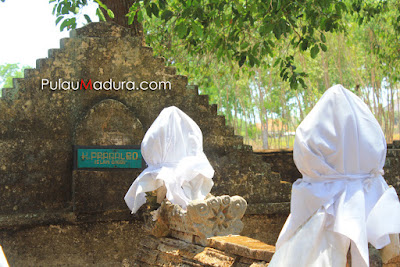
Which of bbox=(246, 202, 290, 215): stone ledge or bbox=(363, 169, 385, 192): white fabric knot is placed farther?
bbox=(246, 202, 290, 215): stone ledge

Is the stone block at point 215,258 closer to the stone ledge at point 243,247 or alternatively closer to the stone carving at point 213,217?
the stone ledge at point 243,247

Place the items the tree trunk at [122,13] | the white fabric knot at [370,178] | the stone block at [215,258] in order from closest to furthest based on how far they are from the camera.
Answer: the white fabric knot at [370,178] < the stone block at [215,258] < the tree trunk at [122,13]

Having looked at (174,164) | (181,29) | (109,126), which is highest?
(181,29)

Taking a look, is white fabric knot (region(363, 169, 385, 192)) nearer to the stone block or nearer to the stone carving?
the stone block

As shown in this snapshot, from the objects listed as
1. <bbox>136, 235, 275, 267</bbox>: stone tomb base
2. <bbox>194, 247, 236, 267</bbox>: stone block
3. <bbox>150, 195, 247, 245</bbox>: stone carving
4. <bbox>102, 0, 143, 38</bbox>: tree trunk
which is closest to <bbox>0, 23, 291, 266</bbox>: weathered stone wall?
<bbox>102, 0, 143, 38</bbox>: tree trunk

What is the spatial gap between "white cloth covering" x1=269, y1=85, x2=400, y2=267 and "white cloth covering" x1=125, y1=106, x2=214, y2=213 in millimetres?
3235

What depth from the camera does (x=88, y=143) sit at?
28.0 feet

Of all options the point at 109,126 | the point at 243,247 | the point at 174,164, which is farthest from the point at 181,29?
the point at 243,247

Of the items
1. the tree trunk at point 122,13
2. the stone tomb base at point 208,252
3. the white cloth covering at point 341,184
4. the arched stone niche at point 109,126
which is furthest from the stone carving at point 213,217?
the tree trunk at point 122,13

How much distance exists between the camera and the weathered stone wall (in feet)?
27.2

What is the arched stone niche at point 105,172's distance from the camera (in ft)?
27.7
